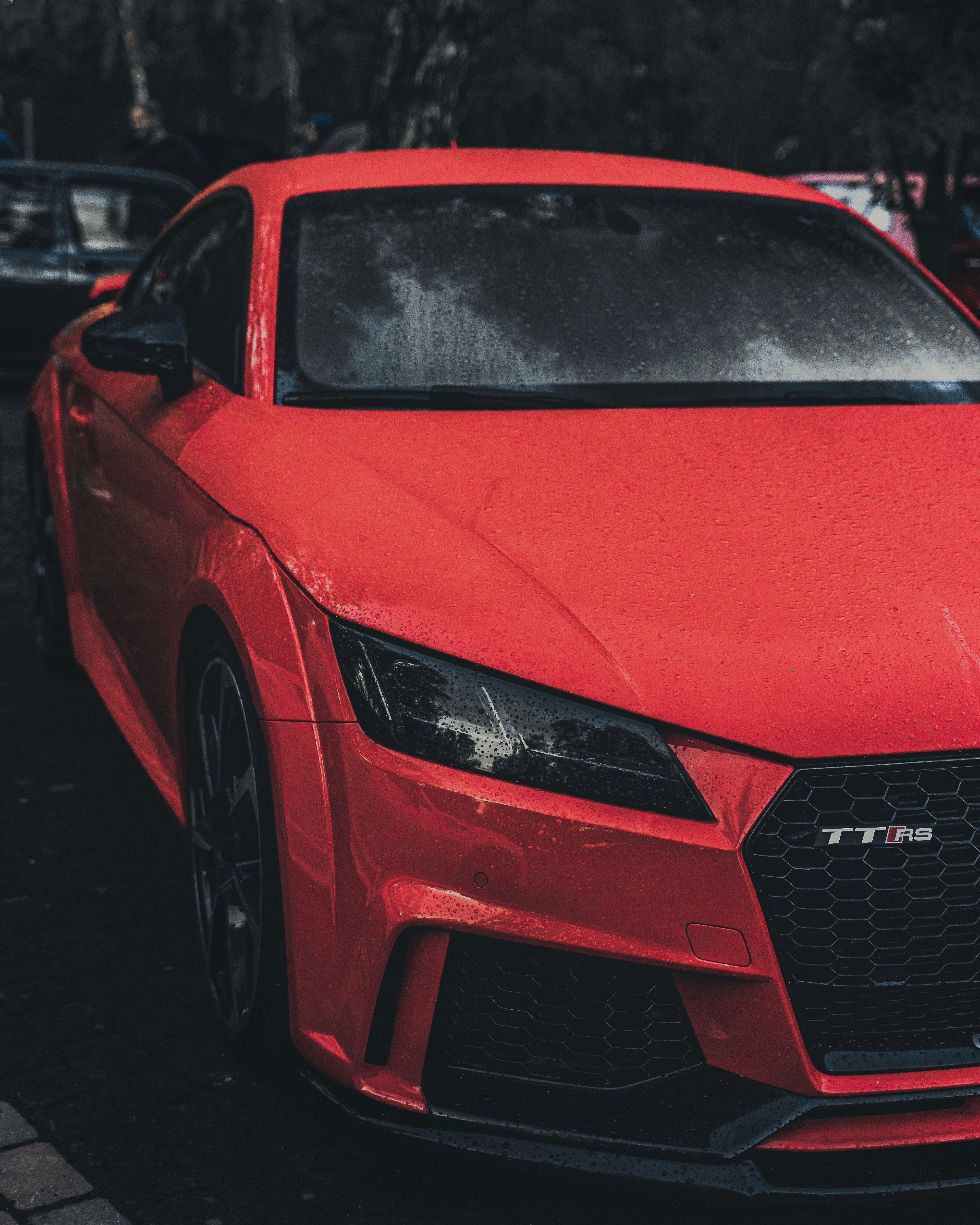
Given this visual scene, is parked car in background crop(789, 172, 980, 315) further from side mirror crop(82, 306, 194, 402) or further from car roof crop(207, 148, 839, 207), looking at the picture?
side mirror crop(82, 306, 194, 402)

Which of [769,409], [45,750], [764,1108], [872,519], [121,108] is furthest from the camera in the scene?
[121,108]

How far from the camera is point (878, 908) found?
7.02 ft

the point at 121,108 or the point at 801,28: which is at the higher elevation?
the point at 801,28

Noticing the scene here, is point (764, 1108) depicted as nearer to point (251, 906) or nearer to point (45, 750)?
point (251, 906)

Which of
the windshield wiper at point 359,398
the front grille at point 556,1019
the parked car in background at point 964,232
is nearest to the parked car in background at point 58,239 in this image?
the parked car in background at point 964,232

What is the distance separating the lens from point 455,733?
2.20 m

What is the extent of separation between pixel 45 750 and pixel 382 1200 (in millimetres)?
2427

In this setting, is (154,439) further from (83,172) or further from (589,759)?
(83,172)

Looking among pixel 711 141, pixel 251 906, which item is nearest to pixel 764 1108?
pixel 251 906

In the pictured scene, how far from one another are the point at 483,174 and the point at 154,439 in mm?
1074

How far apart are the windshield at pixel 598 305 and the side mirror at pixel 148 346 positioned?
0.94 ft

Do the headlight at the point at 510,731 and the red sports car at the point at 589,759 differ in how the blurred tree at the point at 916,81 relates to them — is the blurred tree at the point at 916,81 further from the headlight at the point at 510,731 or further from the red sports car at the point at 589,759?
the headlight at the point at 510,731

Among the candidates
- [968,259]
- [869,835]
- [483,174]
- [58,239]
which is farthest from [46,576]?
[968,259]

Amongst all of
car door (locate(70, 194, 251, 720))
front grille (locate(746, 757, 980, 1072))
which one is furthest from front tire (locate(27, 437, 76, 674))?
front grille (locate(746, 757, 980, 1072))
